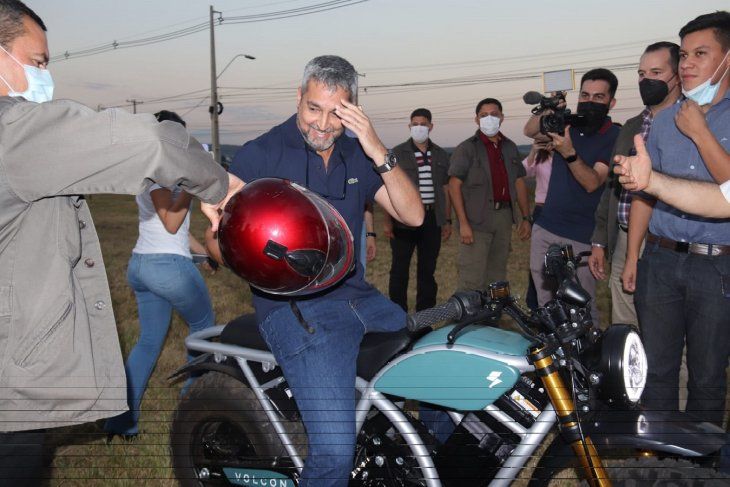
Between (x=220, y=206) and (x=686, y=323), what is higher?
(x=220, y=206)

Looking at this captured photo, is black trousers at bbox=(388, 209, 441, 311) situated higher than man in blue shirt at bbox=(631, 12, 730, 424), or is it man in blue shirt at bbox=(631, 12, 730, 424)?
man in blue shirt at bbox=(631, 12, 730, 424)

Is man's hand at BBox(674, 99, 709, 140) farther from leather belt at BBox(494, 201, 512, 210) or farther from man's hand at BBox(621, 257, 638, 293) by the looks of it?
leather belt at BBox(494, 201, 512, 210)

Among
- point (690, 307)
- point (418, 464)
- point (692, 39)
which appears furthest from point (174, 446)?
point (692, 39)

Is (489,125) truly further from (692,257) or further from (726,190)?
→ (726,190)

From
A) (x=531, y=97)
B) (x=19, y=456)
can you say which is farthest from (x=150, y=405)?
(x=531, y=97)

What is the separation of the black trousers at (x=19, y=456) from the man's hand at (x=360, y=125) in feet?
6.12

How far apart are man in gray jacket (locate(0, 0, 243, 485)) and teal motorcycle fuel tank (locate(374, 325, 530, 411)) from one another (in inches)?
45.3

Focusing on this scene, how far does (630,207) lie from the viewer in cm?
463

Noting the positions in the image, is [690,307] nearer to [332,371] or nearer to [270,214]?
[332,371]

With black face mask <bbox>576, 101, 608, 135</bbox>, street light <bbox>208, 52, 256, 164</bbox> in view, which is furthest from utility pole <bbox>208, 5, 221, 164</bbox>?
black face mask <bbox>576, 101, 608, 135</bbox>

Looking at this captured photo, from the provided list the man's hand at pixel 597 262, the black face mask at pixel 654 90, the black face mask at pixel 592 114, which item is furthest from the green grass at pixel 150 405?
the black face mask at pixel 592 114

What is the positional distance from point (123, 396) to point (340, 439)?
1.03m

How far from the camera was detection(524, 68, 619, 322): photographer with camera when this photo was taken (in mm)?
5598

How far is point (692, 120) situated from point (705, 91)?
18.5 inches
